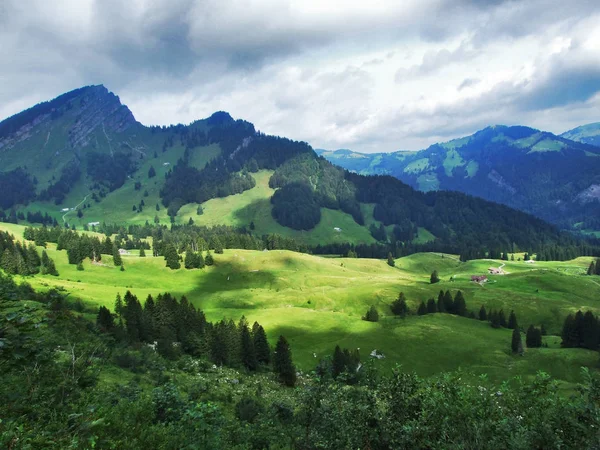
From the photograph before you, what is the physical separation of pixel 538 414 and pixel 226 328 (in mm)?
68554

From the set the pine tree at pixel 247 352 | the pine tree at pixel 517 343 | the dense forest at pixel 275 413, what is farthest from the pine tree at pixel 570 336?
the dense forest at pixel 275 413

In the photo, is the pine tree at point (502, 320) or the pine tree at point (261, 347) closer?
the pine tree at point (261, 347)

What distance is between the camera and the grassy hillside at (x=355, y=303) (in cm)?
9706

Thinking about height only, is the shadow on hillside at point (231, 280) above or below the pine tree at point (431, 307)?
above

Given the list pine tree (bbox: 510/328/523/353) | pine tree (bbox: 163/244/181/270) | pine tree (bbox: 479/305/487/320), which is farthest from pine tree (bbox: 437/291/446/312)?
pine tree (bbox: 163/244/181/270)

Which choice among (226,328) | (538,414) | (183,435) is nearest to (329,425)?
(183,435)

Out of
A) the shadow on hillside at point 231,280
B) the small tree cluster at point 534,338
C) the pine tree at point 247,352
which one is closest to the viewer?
the pine tree at point 247,352

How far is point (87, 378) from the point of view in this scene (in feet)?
55.2

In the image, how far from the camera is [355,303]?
147 m

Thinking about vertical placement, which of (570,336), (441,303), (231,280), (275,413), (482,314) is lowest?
(570,336)

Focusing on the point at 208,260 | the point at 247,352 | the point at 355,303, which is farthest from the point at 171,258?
the point at 247,352

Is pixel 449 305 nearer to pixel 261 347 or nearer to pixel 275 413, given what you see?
pixel 261 347

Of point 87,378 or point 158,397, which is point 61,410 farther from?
point 158,397

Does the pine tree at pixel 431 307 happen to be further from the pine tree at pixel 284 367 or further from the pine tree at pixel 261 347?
the pine tree at pixel 284 367
